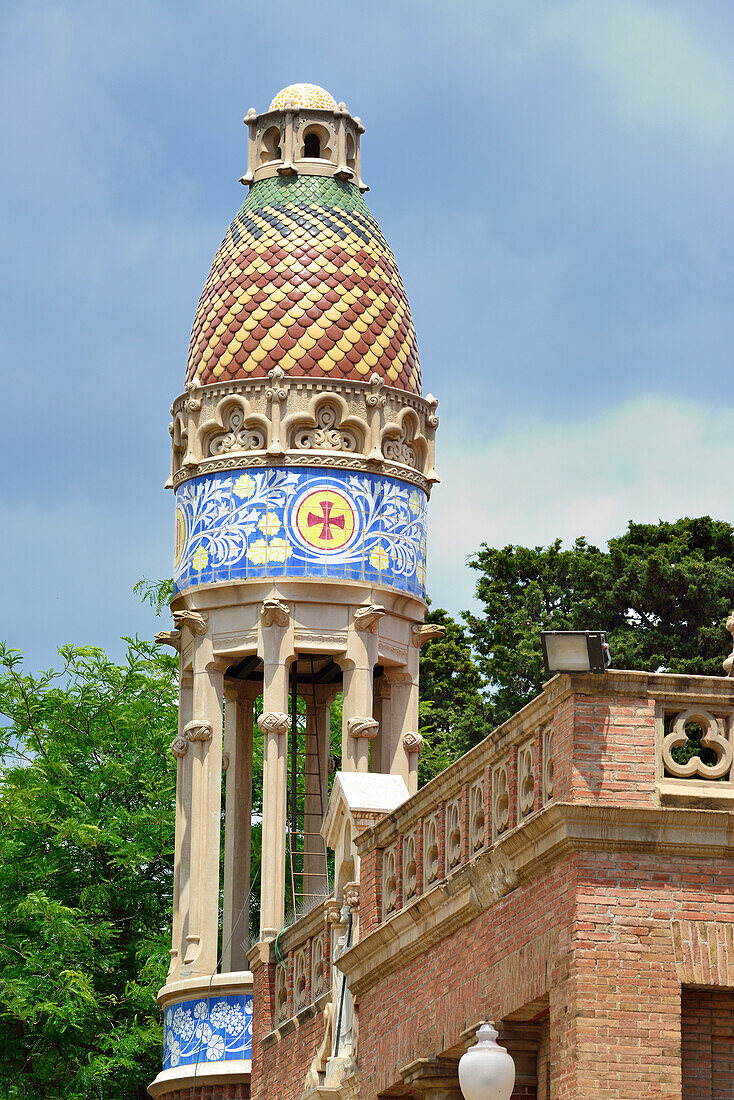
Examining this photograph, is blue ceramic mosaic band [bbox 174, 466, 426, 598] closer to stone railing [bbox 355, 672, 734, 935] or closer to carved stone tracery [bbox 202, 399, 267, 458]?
carved stone tracery [bbox 202, 399, 267, 458]

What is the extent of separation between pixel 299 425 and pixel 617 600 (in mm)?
14170

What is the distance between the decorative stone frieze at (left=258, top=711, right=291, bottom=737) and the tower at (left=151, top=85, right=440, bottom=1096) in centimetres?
3

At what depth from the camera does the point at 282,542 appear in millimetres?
35188

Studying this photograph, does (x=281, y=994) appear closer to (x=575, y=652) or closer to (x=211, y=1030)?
(x=211, y=1030)

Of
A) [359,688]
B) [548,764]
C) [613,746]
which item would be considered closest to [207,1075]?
[359,688]

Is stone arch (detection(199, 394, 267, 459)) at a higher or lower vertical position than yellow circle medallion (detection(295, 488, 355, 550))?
higher

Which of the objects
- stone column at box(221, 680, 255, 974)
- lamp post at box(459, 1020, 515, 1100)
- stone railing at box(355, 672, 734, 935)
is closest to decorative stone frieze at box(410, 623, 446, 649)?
stone column at box(221, 680, 255, 974)

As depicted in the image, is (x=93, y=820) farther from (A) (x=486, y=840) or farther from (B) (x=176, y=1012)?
(A) (x=486, y=840)

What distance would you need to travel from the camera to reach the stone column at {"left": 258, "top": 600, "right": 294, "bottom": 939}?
112ft

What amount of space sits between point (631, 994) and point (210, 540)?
19.3 m

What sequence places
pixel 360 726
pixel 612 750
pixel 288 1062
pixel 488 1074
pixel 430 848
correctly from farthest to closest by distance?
pixel 360 726, pixel 288 1062, pixel 430 848, pixel 612 750, pixel 488 1074

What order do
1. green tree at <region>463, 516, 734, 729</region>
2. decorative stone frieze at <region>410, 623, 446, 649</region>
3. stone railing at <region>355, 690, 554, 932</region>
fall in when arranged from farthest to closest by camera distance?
1. green tree at <region>463, 516, 734, 729</region>
2. decorative stone frieze at <region>410, 623, 446, 649</region>
3. stone railing at <region>355, 690, 554, 932</region>

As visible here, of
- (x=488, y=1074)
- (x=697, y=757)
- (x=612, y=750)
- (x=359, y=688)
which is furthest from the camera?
(x=359, y=688)

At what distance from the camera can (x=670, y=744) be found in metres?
17.8
